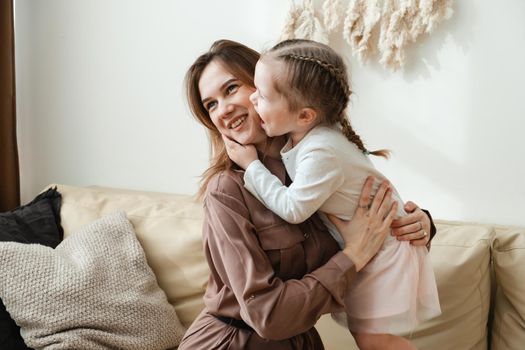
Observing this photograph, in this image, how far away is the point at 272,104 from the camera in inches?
50.9

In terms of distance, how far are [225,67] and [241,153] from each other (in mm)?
252

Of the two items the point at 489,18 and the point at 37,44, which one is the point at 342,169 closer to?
the point at 489,18

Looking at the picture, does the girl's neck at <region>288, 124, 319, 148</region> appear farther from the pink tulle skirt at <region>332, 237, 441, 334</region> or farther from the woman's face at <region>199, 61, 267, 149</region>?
the pink tulle skirt at <region>332, 237, 441, 334</region>

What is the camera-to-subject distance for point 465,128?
197cm

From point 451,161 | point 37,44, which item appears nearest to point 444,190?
point 451,161

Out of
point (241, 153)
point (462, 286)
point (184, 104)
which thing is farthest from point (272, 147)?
point (184, 104)

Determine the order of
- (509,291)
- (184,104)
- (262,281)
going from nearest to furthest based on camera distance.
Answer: (262,281) < (509,291) < (184,104)

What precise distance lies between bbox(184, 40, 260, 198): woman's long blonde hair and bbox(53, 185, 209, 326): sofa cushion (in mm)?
574

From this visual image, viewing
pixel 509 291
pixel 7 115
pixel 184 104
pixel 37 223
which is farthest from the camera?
pixel 7 115

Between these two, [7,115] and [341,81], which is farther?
[7,115]

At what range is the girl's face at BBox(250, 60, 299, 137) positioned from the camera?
129 cm

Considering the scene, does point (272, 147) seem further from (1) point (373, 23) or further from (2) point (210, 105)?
(1) point (373, 23)

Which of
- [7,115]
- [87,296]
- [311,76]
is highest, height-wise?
[311,76]

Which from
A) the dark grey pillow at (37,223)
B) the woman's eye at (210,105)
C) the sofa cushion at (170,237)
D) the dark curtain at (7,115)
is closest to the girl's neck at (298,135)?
the woman's eye at (210,105)
